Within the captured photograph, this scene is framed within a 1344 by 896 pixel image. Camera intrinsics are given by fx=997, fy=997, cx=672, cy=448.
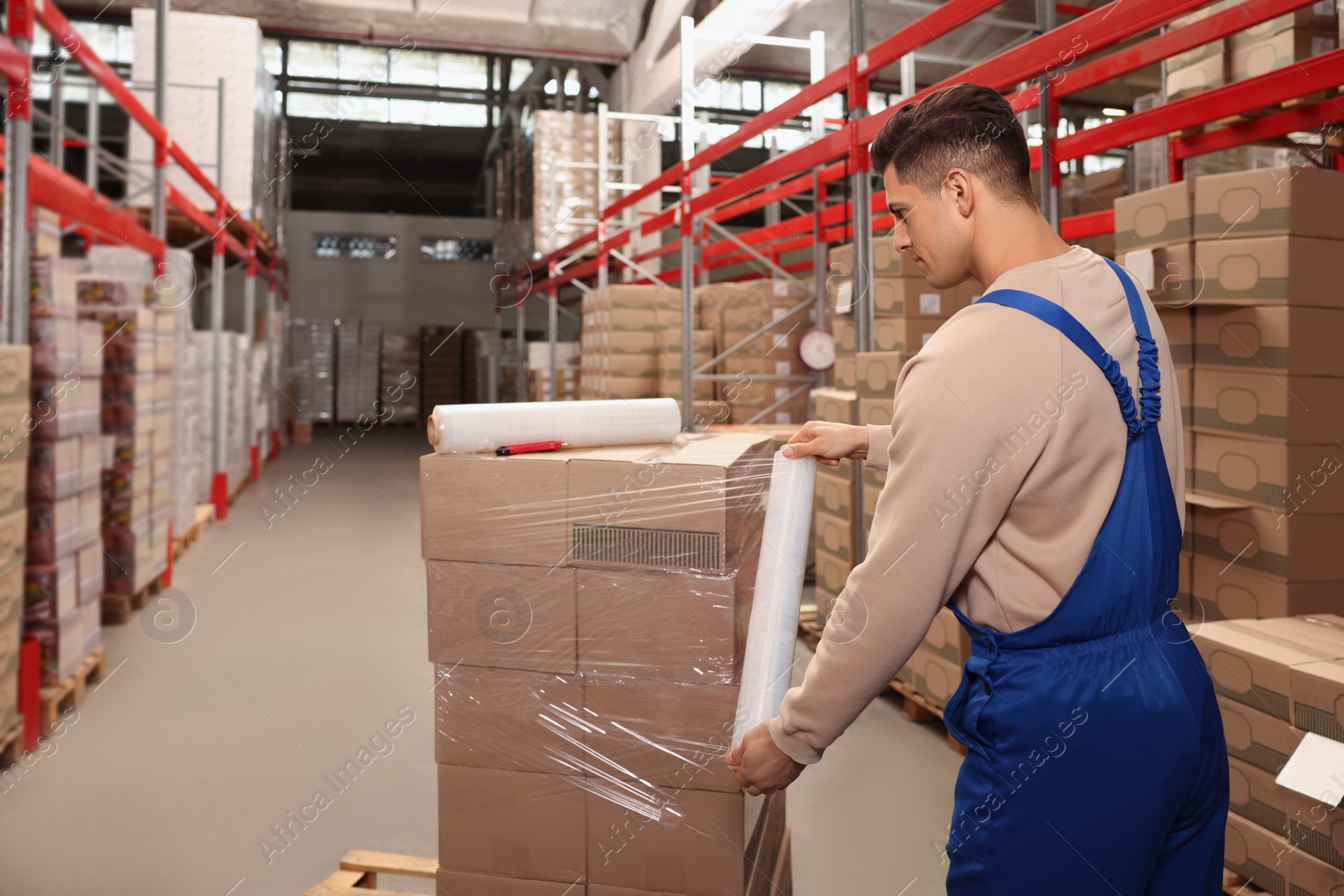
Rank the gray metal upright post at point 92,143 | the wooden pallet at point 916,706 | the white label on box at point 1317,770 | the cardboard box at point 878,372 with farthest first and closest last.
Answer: the gray metal upright post at point 92,143 < the cardboard box at point 878,372 < the wooden pallet at point 916,706 < the white label on box at point 1317,770

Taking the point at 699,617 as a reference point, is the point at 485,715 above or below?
below

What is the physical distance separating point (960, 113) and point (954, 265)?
206mm

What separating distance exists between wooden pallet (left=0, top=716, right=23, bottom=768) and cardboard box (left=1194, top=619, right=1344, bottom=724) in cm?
386

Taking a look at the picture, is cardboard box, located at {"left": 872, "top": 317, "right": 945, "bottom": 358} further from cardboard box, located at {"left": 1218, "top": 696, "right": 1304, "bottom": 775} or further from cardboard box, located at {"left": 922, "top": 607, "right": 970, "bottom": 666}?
cardboard box, located at {"left": 1218, "top": 696, "right": 1304, "bottom": 775}

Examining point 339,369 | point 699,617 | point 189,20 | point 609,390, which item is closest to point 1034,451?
point 699,617

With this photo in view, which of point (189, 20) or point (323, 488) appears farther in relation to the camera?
point (323, 488)

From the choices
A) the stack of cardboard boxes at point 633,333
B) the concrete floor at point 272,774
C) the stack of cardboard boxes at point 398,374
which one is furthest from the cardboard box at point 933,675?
the stack of cardboard boxes at point 398,374

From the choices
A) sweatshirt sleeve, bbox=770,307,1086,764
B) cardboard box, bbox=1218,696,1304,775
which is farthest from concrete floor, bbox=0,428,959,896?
sweatshirt sleeve, bbox=770,307,1086,764

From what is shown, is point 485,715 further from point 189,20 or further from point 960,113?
point 189,20

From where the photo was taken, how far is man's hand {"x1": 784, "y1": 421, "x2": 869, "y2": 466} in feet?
5.90

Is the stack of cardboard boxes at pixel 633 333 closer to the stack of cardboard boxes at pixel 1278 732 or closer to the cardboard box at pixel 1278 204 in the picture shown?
the cardboard box at pixel 1278 204

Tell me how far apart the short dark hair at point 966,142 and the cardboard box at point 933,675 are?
2.68 meters

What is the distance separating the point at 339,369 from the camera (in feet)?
60.6

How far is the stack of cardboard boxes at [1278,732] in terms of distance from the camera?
7.10 ft
